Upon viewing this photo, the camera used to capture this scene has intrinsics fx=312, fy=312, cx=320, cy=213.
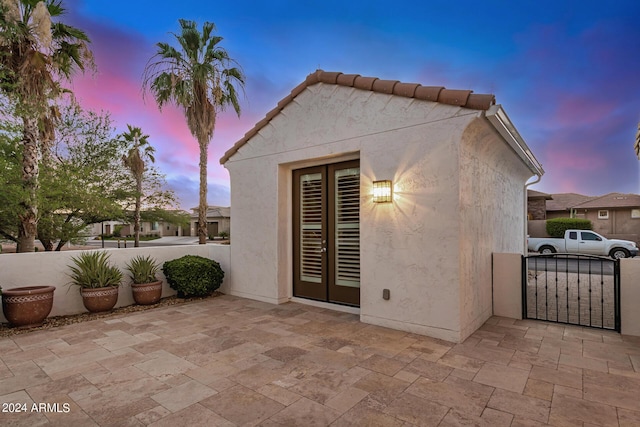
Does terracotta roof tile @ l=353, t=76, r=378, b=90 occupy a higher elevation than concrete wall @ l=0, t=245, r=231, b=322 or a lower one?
higher

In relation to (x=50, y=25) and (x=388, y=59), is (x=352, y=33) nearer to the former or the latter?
(x=388, y=59)

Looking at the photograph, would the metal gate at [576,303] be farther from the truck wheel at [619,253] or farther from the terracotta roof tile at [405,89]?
the truck wheel at [619,253]

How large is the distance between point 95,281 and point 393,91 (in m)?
6.32

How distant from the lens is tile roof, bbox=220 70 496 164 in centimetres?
425

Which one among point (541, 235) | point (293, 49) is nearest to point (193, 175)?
point (293, 49)

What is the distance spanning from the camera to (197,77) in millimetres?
11953

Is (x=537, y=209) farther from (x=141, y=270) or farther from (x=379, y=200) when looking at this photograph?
(x=141, y=270)

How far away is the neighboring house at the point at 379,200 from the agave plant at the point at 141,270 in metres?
1.76

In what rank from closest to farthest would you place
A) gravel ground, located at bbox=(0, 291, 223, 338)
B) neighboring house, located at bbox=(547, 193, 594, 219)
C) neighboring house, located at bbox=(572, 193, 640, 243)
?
gravel ground, located at bbox=(0, 291, 223, 338), neighboring house, located at bbox=(572, 193, 640, 243), neighboring house, located at bbox=(547, 193, 594, 219)

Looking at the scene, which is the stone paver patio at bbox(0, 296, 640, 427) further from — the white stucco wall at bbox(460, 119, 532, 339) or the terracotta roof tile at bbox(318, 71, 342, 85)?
the terracotta roof tile at bbox(318, 71, 342, 85)

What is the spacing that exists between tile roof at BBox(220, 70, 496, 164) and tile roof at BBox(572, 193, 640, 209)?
24.8m

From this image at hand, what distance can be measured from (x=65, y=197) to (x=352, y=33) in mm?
10194

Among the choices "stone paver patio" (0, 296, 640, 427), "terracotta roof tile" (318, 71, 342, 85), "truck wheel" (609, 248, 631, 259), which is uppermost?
"terracotta roof tile" (318, 71, 342, 85)

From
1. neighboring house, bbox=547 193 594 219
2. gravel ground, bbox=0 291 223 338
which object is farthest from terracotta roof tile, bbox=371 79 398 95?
neighboring house, bbox=547 193 594 219
